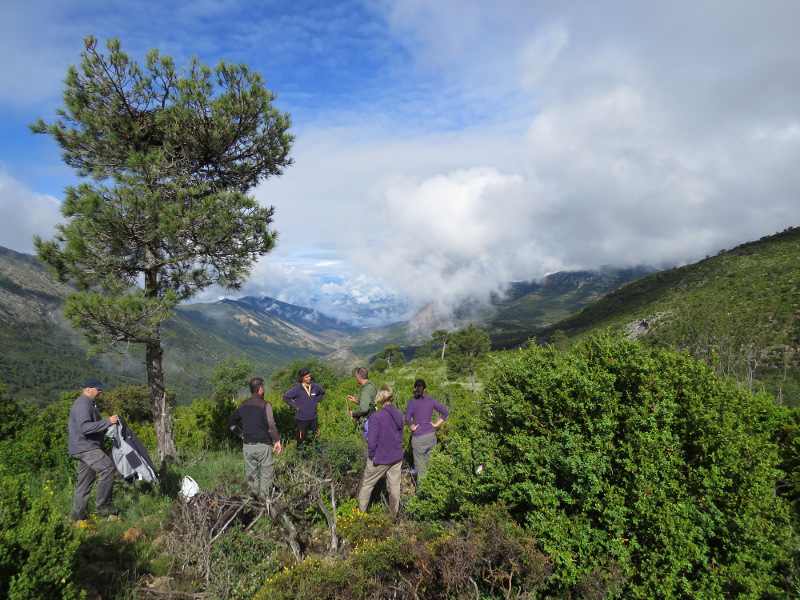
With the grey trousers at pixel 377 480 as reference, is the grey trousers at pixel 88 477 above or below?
above

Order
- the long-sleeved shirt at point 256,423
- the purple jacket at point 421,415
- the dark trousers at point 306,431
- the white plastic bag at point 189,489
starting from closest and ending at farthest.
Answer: the white plastic bag at point 189,489 < the long-sleeved shirt at point 256,423 < the purple jacket at point 421,415 < the dark trousers at point 306,431

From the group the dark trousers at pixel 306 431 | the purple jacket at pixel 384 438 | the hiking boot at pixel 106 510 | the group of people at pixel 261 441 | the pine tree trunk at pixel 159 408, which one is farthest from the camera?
the pine tree trunk at pixel 159 408

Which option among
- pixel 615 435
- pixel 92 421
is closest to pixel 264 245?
pixel 92 421

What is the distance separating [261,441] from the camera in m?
5.85

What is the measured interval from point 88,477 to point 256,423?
2400 mm

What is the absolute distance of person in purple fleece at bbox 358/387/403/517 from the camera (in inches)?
215

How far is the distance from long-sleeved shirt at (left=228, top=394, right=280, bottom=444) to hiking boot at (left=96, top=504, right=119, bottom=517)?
1.97 m

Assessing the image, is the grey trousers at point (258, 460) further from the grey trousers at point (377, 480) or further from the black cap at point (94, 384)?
the black cap at point (94, 384)

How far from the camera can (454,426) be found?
9797mm

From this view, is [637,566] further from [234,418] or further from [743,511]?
[234,418]

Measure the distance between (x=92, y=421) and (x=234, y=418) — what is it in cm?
197

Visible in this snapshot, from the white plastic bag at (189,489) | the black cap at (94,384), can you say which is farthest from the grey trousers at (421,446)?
the black cap at (94,384)

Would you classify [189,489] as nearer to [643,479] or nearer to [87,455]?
[87,455]

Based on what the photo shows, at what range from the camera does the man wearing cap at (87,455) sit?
5.16 m
